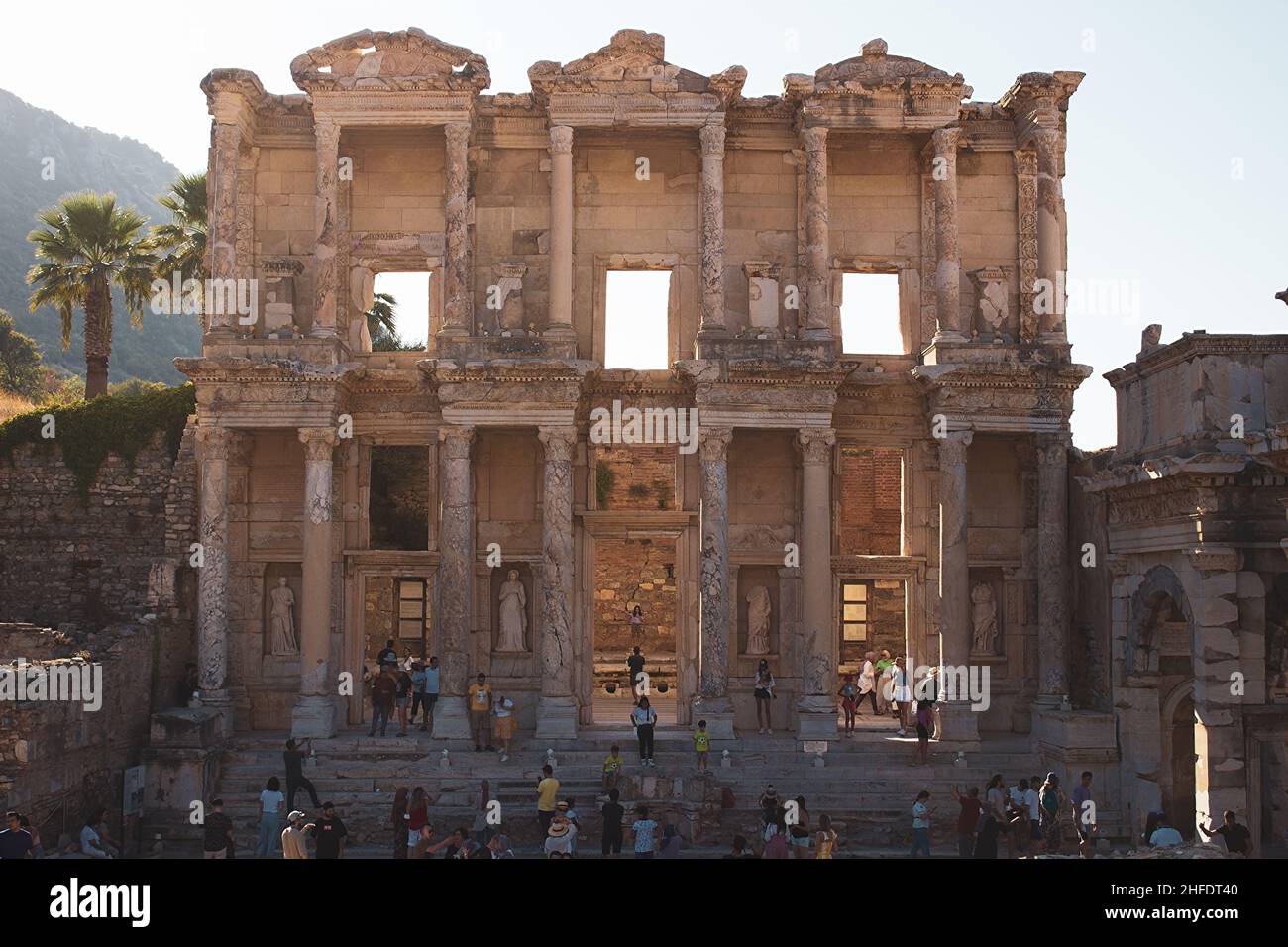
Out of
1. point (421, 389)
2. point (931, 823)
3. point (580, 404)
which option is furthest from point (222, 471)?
point (931, 823)

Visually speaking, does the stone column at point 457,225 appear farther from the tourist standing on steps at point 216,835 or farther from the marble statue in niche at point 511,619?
the tourist standing on steps at point 216,835

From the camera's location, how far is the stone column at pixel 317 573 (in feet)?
75.4

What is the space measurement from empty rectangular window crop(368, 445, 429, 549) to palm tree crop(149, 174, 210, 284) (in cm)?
611

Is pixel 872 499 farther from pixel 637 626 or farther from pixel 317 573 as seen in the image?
pixel 317 573

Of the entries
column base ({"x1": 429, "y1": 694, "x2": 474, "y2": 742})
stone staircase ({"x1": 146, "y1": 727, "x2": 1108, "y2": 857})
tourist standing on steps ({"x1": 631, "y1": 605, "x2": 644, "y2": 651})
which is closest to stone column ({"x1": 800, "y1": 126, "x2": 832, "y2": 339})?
stone staircase ({"x1": 146, "y1": 727, "x2": 1108, "y2": 857})

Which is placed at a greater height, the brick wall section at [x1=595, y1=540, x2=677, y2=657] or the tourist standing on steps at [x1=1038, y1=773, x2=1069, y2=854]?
the brick wall section at [x1=595, y1=540, x2=677, y2=657]

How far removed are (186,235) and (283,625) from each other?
12.5m

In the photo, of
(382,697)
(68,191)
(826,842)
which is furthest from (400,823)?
(68,191)

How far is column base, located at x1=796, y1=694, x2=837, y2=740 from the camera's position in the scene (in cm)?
2247

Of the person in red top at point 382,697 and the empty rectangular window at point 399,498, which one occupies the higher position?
the empty rectangular window at point 399,498

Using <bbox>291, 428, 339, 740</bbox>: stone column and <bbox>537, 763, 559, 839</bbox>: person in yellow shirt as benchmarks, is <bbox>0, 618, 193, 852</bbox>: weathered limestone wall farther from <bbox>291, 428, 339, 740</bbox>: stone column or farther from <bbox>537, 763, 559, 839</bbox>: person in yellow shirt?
<bbox>537, 763, 559, 839</bbox>: person in yellow shirt

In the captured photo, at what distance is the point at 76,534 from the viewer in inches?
1109

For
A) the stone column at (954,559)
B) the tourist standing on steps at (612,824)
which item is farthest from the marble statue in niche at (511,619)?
the stone column at (954,559)

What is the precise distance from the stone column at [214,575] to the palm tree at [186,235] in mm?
10358
